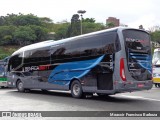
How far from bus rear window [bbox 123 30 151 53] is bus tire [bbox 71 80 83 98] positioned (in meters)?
3.55

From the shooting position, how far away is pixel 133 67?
47.9 ft

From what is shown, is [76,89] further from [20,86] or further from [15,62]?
[15,62]

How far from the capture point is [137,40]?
15.1m

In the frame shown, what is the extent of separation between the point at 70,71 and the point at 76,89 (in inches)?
41.2

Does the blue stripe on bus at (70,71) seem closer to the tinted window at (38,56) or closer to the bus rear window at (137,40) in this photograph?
the tinted window at (38,56)

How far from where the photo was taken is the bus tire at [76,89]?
54.5ft

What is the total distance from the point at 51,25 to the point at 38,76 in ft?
419

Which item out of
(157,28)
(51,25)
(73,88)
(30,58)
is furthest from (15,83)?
(51,25)

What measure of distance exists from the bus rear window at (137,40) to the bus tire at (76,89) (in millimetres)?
3545

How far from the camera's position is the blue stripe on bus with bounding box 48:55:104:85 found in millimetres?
15996

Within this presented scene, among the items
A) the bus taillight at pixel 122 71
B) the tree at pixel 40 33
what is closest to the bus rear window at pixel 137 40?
the bus taillight at pixel 122 71

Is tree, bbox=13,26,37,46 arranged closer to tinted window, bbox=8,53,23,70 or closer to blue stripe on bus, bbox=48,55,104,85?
tinted window, bbox=8,53,23,70

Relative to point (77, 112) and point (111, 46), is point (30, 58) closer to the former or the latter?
point (111, 46)

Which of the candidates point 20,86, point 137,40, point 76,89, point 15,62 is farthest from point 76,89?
point 15,62
